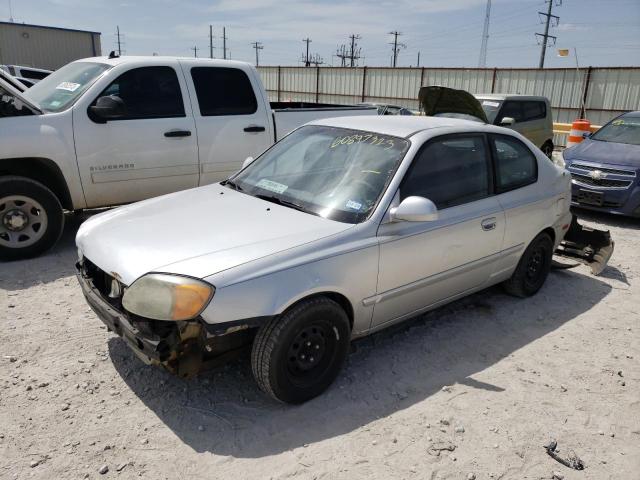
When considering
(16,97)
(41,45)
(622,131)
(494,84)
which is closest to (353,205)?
(16,97)

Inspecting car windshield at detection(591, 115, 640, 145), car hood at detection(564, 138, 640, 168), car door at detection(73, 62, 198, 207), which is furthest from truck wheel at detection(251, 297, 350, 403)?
car windshield at detection(591, 115, 640, 145)

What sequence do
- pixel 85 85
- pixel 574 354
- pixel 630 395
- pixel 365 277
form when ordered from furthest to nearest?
pixel 85 85, pixel 574 354, pixel 630 395, pixel 365 277

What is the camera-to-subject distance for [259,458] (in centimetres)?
274

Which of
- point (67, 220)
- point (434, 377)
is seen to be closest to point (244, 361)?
point (434, 377)

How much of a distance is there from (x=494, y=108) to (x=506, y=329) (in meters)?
8.58

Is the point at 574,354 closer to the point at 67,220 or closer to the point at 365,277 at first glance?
the point at 365,277

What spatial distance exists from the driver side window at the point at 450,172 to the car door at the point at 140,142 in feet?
10.4

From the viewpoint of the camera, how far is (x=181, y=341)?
9.04 feet

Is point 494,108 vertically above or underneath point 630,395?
above

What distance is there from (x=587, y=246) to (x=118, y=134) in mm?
5303

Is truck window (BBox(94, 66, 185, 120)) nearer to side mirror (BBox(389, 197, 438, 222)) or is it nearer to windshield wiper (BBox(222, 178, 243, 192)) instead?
windshield wiper (BBox(222, 178, 243, 192))

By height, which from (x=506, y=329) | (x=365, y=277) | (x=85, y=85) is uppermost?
(x=85, y=85)

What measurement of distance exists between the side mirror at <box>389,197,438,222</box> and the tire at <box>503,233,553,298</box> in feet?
6.03

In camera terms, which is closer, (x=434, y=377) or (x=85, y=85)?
(x=434, y=377)
